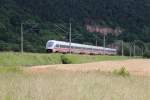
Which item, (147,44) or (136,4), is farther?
(136,4)

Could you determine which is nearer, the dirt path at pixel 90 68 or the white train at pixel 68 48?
the dirt path at pixel 90 68

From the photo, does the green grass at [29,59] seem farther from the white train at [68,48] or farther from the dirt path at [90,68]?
the white train at [68,48]

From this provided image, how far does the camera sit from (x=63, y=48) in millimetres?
63938

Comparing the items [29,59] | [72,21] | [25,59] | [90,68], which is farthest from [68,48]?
[72,21]

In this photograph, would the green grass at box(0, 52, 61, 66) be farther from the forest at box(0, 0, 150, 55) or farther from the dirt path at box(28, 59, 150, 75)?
the forest at box(0, 0, 150, 55)

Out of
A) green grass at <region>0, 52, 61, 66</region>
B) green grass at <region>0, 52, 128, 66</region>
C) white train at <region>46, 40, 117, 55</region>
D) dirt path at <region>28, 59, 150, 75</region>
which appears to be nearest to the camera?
dirt path at <region>28, 59, 150, 75</region>

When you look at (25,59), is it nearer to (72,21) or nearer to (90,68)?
(90,68)

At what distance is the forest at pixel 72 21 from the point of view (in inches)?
2950

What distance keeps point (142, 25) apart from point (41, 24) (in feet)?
159

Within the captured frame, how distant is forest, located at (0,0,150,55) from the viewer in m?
74.9

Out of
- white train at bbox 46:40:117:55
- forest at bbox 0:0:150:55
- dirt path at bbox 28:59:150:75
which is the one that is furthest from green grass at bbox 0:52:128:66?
forest at bbox 0:0:150:55

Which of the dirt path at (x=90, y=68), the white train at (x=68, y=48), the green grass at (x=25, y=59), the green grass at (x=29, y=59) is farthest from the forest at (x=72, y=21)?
the dirt path at (x=90, y=68)

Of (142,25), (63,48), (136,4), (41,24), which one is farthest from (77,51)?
(136,4)

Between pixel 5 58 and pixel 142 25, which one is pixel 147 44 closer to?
pixel 142 25
